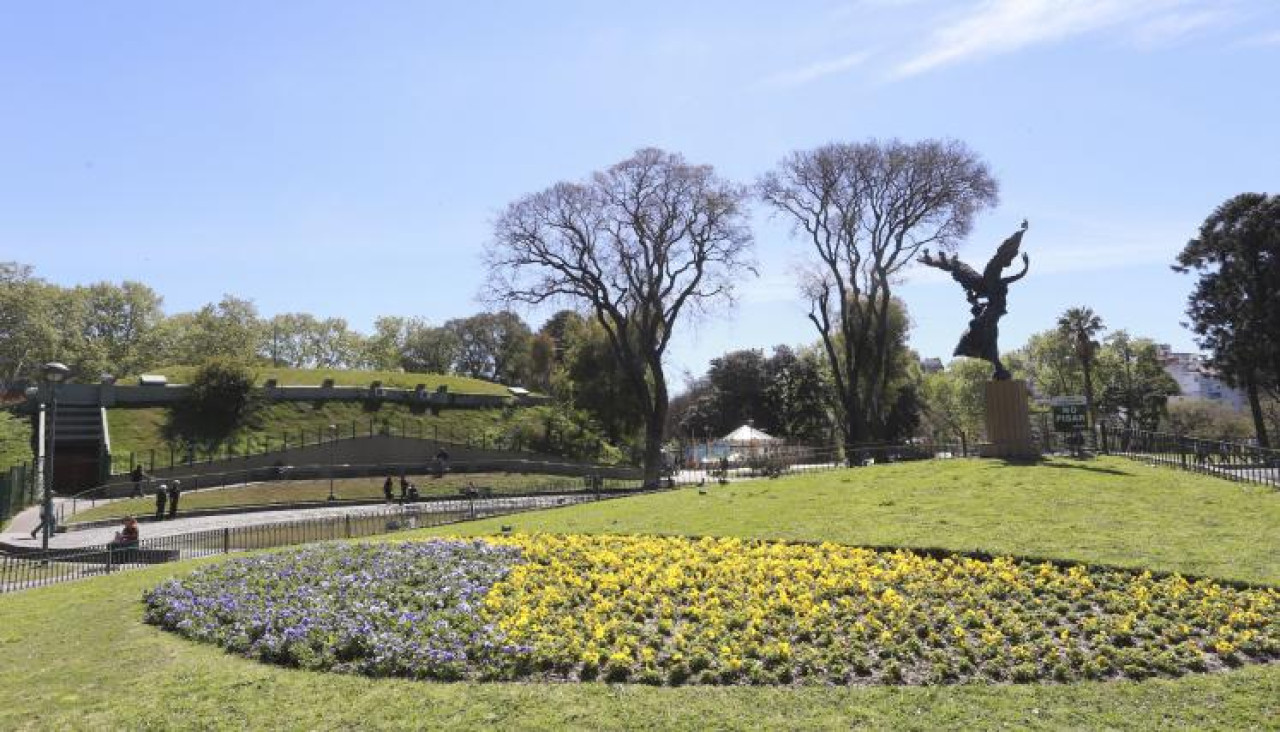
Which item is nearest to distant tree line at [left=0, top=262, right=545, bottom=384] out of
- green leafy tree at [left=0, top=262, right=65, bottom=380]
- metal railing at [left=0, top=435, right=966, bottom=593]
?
green leafy tree at [left=0, top=262, right=65, bottom=380]

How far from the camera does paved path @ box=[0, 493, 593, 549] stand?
28.8 meters

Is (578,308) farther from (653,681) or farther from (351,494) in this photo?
(653,681)

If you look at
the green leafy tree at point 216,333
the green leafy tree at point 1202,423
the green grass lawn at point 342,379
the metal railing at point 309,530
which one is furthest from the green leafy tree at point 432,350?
the green leafy tree at point 1202,423

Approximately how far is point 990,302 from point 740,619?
73.3 ft

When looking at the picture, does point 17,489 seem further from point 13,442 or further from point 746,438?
point 746,438

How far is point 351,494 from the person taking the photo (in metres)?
42.9

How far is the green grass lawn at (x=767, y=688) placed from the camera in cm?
856

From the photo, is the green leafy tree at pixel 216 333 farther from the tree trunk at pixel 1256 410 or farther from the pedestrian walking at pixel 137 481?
the tree trunk at pixel 1256 410

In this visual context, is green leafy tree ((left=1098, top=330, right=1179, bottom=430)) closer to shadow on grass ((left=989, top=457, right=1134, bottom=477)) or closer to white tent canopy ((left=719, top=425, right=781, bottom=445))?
white tent canopy ((left=719, top=425, right=781, bottom=445))

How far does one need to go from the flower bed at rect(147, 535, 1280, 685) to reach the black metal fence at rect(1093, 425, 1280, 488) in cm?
1374

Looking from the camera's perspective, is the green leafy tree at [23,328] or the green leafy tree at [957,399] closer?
the green leafy tree at [23,328]

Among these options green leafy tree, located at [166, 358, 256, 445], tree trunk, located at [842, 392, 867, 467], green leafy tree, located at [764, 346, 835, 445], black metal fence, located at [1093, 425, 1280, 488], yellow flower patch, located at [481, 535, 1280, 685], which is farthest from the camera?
green leafy tree, located at [764, 346, 835, 445]

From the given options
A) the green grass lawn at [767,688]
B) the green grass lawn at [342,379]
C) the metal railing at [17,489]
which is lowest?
the green grass lawn at [767,688]

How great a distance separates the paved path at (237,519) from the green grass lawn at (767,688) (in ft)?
36.9
